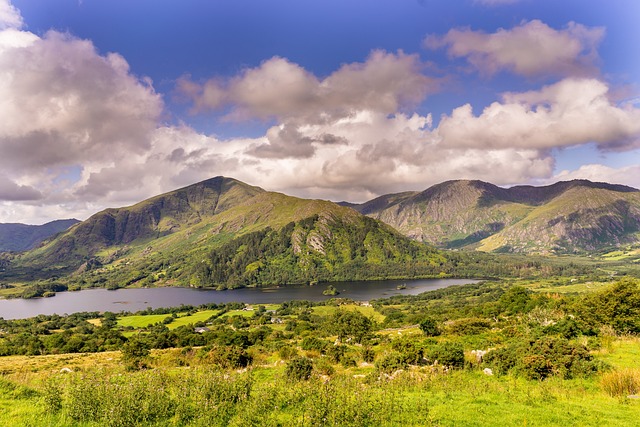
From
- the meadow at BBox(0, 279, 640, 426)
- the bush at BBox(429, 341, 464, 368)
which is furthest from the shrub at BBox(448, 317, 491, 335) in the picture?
the bush at BBox(429, 341, 464, 368)

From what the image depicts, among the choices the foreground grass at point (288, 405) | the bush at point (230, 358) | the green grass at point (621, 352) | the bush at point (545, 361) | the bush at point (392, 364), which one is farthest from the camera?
the bush at point (230, 358)

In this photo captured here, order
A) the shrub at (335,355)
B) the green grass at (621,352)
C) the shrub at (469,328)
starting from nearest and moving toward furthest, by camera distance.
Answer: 1. the green grass at (621,352)
2. the shrub at (335,355)
3. the shrub at (469,328)

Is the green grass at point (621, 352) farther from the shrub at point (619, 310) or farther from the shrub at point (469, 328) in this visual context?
the shrub at point (469, 328)

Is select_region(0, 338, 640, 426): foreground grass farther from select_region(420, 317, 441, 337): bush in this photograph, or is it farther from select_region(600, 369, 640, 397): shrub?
select_region(420, 317, 441, 337): bush

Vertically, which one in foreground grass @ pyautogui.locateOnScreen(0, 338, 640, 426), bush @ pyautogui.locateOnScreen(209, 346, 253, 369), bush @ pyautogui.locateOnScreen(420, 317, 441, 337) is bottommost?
bush @ pyautogui.locateOnScreen(420, 317, 441, 337)

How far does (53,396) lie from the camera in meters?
17.4

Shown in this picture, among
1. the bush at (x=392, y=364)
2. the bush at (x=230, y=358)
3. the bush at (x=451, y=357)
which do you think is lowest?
the bush at (x=230, y=358)

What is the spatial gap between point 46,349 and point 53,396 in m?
106

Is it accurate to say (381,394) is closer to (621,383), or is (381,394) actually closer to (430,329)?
(621,383)

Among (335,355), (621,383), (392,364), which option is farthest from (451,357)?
(335,355)

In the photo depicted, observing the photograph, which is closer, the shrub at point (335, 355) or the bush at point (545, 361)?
the bush at point (545, 361)

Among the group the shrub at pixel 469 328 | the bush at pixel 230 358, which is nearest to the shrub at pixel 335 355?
the bush at pixel 230 358

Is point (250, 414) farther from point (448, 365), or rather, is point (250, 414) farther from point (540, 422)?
point (448, 365)

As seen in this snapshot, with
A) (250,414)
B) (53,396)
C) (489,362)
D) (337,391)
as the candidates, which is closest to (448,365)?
(489,362)
